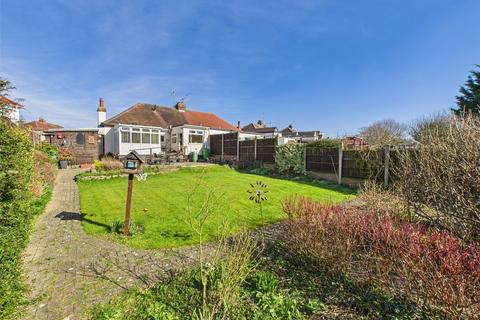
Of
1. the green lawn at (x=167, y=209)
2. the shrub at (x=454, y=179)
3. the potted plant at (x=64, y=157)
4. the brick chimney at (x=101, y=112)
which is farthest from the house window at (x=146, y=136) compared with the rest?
the shrub at (x=454, y=179)

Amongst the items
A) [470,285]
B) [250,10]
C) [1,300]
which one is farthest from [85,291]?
[250,10]

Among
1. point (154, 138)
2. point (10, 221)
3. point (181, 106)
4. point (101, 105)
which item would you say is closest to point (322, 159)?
point (10, 221)

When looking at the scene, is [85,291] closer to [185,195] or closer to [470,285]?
[470,285]

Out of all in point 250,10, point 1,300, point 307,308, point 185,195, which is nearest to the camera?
point 1,300

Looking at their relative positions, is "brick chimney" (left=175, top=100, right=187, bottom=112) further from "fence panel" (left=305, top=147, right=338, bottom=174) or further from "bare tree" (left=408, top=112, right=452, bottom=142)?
"bare tree" (left=408, top=112, right=452, bottom=142)

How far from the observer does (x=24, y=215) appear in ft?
14.4

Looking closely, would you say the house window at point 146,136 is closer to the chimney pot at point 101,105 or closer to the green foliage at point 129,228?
the chimney pot at point 101,105

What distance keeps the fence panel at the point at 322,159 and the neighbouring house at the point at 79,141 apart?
18853 millimetres

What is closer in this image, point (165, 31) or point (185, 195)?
point (185, 195)

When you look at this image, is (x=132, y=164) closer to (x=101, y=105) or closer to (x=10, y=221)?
(x=10, y=221)

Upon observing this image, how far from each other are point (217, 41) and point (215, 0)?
15.2 ft

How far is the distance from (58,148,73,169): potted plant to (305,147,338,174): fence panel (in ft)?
61.5

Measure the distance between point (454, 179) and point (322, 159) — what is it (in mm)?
10865

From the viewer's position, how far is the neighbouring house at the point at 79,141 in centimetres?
2092
